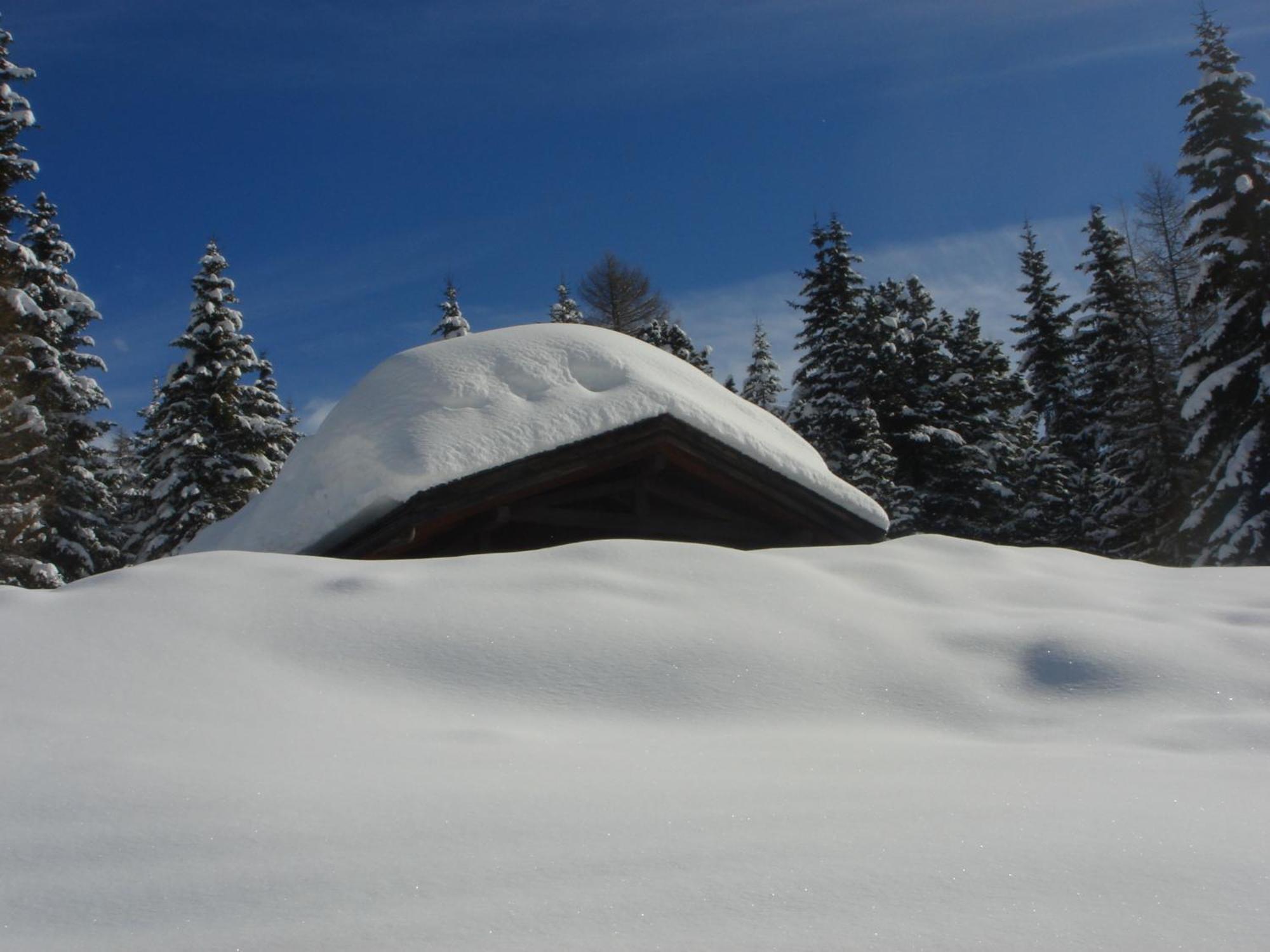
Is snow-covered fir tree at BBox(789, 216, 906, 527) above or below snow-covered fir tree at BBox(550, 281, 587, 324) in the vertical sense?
below

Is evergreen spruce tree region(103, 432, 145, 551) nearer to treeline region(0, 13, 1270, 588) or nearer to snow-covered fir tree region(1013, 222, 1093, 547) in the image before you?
treeline region(0, 13, 1270, 588)

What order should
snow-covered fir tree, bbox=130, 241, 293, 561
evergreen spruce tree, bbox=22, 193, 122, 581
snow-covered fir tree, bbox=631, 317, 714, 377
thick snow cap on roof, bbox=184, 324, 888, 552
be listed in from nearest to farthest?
thick snow cap on roof, bbox=184, 324, 888, 552
evergreen spruce tree, bbox=22, 193, 122, 581
snow-covered fir tree, bbox=130, 241, 293, 561
snow-covered fir tree, bbox=631, 317, 714, 377

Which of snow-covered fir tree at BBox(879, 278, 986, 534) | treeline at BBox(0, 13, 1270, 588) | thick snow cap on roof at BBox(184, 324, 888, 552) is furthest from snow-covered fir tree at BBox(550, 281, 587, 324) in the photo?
thick snow cap on roof at BBox(184, 324, 888, 552)

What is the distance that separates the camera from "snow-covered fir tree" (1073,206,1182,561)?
984 inches

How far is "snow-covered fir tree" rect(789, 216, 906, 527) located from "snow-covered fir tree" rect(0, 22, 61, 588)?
19225 millimetres

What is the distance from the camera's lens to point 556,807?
7.98ft

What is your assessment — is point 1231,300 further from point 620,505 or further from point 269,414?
point 269,414

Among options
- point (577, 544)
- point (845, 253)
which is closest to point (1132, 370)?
point (845, 253)

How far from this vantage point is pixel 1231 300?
57.7 feet

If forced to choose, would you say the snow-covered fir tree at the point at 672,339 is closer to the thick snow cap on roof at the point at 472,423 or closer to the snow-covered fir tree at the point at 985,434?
the snow-covered fir tree at the point at 985,434

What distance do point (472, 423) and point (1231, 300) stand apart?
15.9 m

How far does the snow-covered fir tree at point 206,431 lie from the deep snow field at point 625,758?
66.7ft

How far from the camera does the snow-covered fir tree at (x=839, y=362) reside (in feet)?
93.3

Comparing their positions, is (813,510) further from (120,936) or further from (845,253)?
(845,253)
